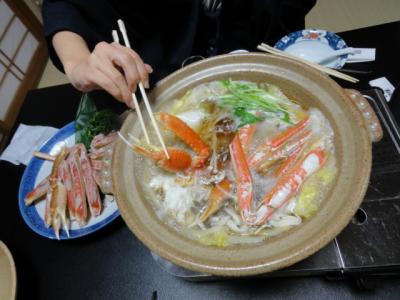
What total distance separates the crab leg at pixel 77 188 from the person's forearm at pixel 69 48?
49 centimetres

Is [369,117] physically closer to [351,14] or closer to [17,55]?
[351,14]

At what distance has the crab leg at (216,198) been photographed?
1.00 metres

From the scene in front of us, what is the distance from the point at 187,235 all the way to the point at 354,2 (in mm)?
3688

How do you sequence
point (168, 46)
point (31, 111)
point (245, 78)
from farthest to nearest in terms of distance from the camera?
point (31, 111) → point (168, 46) → point (245, 78)

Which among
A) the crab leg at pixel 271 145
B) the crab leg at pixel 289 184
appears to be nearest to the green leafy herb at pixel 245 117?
the crab leg at pixel 271 145

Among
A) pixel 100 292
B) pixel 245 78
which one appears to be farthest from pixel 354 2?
pixel 100 292

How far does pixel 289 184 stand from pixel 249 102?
40 centimetres

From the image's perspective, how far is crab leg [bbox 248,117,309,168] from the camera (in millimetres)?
1071

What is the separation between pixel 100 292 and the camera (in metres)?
1.43

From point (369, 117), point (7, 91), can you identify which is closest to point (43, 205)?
point (369, 117)

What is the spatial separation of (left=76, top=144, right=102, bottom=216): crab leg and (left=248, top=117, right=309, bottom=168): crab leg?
2.78ft

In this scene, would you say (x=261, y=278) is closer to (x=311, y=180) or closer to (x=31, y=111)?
(x=311, y=180)

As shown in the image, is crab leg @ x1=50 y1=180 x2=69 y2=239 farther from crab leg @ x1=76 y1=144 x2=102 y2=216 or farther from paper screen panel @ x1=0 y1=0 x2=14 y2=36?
paper screen panel @ x1=0 y1=0 x2=14 y2=36

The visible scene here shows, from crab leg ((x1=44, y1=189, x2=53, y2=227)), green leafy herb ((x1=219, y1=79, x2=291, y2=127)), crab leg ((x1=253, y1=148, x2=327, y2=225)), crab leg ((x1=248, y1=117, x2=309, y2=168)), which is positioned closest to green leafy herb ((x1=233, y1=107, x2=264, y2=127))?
green leafy herb ((x1=219, y1=79, x2=291, y2=127))
